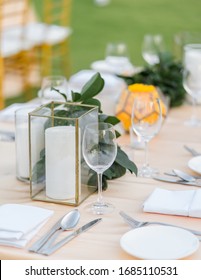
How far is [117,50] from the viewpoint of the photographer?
3172 millimetres

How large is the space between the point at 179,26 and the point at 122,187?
7044 mm

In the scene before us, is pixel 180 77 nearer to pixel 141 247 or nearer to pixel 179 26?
pixel 141 247

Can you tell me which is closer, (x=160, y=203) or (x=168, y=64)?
(x=160, y=203)

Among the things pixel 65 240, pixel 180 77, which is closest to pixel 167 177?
pixel 65 240

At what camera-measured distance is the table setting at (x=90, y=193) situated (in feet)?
4.66

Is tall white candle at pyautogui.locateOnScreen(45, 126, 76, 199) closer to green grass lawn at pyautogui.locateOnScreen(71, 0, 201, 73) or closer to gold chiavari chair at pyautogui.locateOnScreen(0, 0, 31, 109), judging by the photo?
gold chiavari chair at pyautogui.locateOnScreen(0, 0, 31, 109)

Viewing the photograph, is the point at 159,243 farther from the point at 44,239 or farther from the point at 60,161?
the point at 60,161

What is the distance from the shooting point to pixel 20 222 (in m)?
1.49

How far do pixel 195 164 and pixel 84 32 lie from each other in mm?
6499

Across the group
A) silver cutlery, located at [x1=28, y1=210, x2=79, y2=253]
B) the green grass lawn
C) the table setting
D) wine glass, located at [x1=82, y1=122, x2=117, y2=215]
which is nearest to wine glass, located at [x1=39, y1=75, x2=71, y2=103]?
the table setting

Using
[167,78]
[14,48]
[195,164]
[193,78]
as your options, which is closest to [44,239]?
[195,164]

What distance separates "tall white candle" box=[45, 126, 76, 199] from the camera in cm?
162

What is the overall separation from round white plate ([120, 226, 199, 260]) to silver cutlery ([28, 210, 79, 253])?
0.57ft
